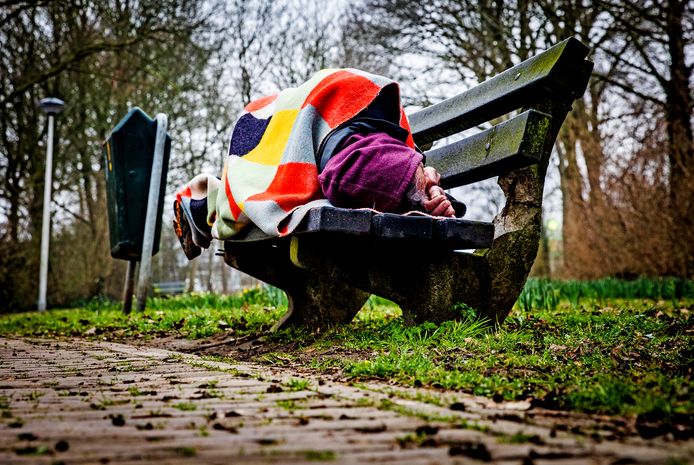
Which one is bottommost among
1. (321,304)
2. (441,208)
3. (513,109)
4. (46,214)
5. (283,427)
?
(283,427)

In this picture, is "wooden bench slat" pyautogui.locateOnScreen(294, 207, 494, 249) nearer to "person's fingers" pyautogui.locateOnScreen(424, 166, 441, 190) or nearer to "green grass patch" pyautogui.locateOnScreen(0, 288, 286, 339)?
"person's fingers" pyautogui.locateOnScreen(424, 166, 441, 190)

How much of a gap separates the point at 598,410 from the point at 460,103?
88.2 inches

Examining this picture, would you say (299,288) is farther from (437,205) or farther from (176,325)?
(176,325)

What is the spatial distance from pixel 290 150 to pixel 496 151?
975 mm

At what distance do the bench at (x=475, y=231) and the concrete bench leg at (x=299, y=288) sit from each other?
47 centimetres

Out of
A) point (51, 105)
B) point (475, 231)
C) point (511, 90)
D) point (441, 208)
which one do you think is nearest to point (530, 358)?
point (475, 231)

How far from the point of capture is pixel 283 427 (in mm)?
1532

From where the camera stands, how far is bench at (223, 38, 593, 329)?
2785 mm

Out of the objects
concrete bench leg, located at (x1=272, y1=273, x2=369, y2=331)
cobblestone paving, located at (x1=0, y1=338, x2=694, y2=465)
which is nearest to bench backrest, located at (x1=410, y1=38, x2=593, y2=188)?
concrete bench leg, located at (x1=272, y1=273, x2=369, y2=331)

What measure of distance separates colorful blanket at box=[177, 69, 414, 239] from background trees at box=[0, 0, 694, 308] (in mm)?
7548

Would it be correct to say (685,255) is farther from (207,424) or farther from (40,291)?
(40,291)

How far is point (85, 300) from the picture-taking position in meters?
13.3

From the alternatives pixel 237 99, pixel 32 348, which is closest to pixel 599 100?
pixel 237 99

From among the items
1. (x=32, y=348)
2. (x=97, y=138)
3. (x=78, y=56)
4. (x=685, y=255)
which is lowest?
(x=32, y=348)
